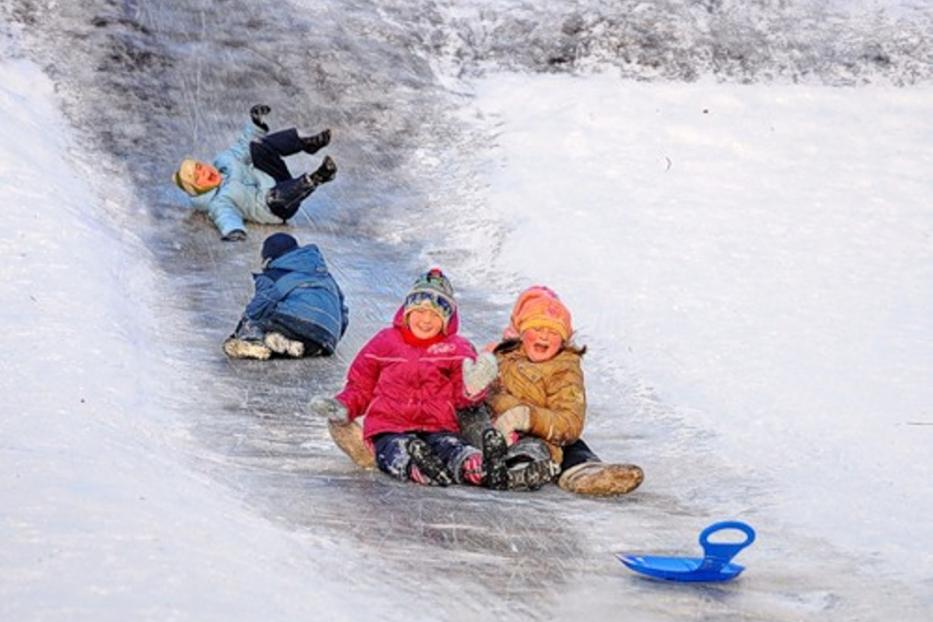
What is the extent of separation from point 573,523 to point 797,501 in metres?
1.20

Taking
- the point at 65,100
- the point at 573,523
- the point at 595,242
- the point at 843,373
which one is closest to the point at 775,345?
the point at 843,373

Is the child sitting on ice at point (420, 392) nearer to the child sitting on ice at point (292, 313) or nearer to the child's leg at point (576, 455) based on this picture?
the child's leg at point (576, 455)

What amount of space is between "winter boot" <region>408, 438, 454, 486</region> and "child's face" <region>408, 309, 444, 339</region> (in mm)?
769

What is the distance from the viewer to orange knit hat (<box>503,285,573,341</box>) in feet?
26.9

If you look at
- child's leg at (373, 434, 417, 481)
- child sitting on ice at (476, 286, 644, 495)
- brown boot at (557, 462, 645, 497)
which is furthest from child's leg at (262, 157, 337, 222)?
brown boot at (557, 462, 645, 497)

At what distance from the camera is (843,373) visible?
9812 millimetres

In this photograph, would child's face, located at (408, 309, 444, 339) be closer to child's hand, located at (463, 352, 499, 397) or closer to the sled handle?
child's hand, located at (463, 352, 499, 397)

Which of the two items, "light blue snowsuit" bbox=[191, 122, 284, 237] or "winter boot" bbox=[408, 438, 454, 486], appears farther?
"light blue snowsuit" bbox=[191, 122, 284, 237]

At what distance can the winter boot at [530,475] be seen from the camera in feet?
24.7

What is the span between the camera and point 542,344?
26.8 feet

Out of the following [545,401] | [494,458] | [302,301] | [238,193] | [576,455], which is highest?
[238,193]

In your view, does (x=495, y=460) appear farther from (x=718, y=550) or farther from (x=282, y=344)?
(x=282, y=344)

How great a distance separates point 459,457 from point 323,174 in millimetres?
5793

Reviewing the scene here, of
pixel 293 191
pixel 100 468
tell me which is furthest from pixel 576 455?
pixel 293 191
